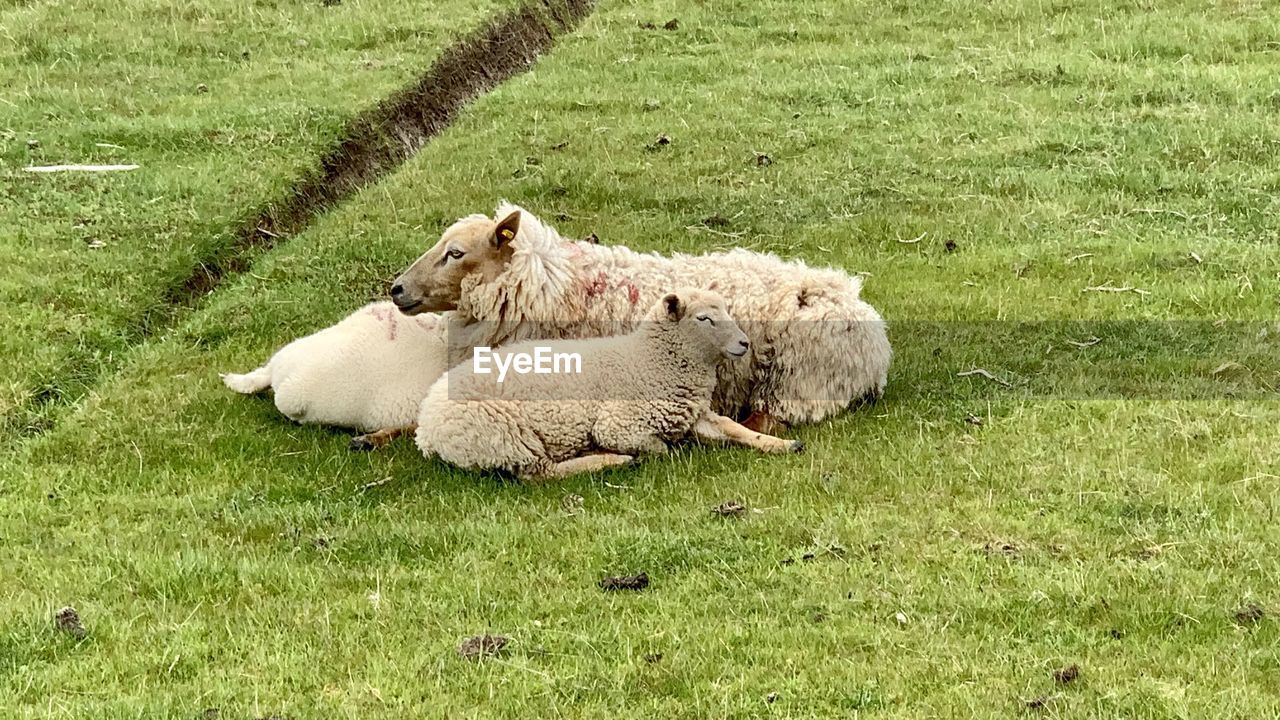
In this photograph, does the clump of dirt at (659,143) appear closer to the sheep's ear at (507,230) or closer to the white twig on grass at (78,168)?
the white twig on grass at (78,168)

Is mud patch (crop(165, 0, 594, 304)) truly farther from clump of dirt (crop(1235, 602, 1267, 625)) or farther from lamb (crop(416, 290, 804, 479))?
clump of dirt (crop(1235, 602, 1267, 625))

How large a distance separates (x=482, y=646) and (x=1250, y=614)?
3167 millimetres

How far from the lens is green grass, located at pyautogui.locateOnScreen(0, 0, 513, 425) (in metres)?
10.7

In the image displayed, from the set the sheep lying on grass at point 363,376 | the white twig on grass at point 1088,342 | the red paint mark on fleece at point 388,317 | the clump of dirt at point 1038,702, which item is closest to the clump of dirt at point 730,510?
the clump of dirt at point 1038,702

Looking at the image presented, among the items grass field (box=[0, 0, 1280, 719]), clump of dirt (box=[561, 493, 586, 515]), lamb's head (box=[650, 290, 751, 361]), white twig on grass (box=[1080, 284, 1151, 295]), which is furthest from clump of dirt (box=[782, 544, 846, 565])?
white twig on grass (box=[1080, 284, 1151, 295])

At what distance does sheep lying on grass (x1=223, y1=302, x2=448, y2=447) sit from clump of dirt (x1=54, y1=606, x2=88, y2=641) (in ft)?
7.60

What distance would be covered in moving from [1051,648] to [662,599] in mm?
1663

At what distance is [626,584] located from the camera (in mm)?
6160

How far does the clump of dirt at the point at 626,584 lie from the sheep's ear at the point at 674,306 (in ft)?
6.99

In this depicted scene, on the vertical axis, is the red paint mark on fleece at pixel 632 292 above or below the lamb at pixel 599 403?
above

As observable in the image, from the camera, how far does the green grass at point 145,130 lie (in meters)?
10.7

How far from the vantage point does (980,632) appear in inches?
219

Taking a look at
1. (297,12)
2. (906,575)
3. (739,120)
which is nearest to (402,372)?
(906,575)

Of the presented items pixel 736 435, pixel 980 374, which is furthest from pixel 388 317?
pixel 980 374
